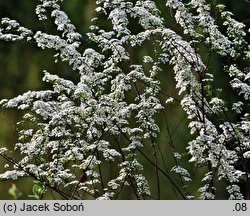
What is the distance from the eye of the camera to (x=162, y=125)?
6219 mm

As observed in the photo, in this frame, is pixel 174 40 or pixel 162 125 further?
pixel 162 125

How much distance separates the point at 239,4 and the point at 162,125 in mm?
1918

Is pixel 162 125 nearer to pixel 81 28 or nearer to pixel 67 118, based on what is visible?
pixel 81 28

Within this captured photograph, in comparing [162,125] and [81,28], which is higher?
[81,28]

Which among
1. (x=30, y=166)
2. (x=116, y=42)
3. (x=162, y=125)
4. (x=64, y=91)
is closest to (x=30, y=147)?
(x=30, y=166)

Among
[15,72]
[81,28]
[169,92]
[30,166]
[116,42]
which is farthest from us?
[15,72]

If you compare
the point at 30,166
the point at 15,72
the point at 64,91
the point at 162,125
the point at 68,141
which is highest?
the point at 15,72

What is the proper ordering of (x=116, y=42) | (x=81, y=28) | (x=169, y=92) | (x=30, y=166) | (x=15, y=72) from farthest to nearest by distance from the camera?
(x=15, y=72)
(x=81, y=28)
(x=169, y=92)
(x=116, y=42)
(x=30, y=166)

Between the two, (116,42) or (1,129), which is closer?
(116,42)

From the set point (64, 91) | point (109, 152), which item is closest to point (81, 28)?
point (64, 91)

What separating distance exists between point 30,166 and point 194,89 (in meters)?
1.29

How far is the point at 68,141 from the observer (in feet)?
14.0

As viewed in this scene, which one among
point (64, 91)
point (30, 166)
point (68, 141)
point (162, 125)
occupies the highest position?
point (162, 125)

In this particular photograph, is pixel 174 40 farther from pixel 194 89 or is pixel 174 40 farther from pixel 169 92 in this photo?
pixel 169 92
